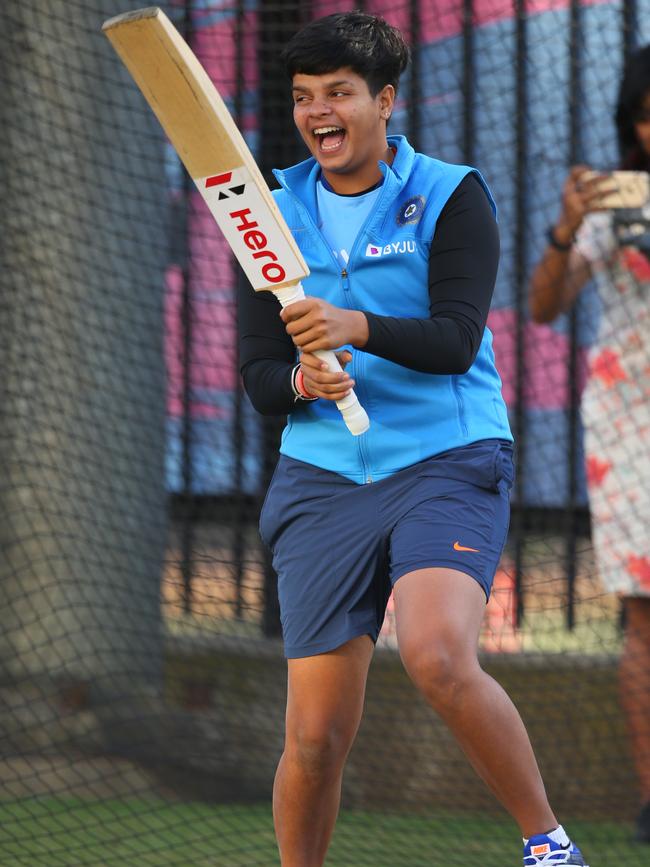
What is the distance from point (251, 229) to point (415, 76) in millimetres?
2653

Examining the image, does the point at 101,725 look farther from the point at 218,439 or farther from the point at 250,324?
the point at 250,324

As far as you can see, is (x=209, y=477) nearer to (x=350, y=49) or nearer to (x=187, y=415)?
(x=187, y=415)

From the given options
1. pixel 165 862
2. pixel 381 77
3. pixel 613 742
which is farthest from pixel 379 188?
pixel 613 742

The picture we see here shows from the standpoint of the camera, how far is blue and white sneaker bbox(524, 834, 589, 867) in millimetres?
2582

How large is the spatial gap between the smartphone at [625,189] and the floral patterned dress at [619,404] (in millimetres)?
54

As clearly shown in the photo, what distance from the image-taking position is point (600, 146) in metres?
5.02

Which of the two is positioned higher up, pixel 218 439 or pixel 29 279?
pixel 29 279

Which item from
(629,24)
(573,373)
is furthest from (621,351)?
(629,24)

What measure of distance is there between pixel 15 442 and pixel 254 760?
50.0 inches

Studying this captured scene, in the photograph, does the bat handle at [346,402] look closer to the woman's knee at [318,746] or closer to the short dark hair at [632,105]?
the woman's knee at [318,746]

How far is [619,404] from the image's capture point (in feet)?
13.5

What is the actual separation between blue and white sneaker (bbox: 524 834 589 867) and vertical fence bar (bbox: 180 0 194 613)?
270cm

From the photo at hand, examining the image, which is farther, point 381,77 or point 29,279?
point 29,279

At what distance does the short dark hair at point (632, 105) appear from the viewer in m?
3.99
